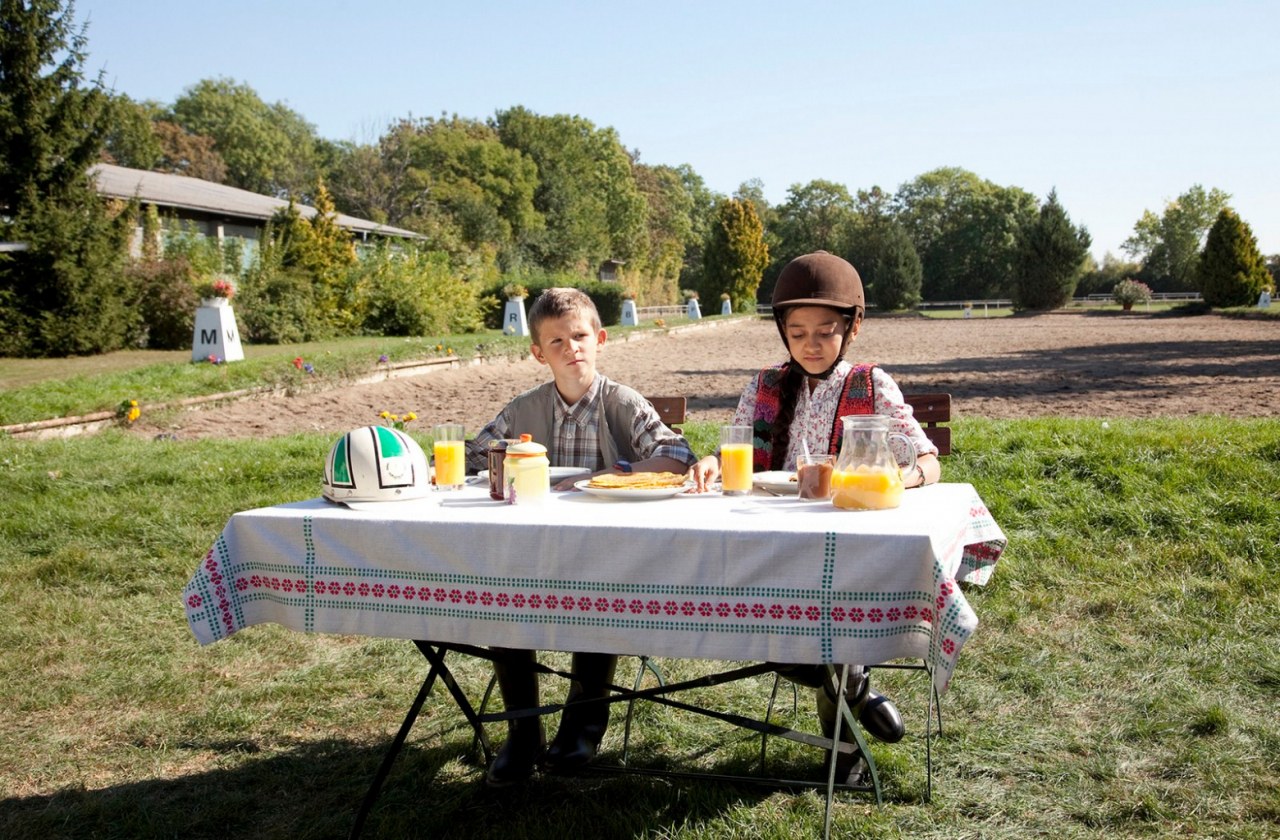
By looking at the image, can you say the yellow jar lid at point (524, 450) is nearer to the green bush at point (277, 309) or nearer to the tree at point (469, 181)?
the green bush at point (277, 309)

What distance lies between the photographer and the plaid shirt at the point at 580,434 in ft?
9.65

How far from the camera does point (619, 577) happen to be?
1.97m

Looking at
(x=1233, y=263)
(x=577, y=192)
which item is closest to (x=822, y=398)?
(x=1233, y=263)

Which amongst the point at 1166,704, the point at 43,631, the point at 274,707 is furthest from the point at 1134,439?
the point at 43,631

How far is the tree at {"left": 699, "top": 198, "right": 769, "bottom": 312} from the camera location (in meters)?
44.0

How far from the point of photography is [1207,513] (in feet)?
16.1

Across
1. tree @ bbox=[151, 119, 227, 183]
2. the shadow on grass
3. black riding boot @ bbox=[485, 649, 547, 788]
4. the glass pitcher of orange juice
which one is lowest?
the shadow on grass

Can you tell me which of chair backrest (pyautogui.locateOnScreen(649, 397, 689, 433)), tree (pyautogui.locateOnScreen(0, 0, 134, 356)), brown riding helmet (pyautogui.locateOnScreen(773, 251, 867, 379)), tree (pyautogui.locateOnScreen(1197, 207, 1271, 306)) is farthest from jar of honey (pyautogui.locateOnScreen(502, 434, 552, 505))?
tree (pyautogui.locateOnScreen(1197, 207, 1271, 306))

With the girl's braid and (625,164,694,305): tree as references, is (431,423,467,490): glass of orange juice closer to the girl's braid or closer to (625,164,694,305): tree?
the girl's braid

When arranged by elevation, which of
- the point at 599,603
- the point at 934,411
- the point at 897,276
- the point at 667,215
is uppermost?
the point at 667,215

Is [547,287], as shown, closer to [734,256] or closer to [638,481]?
[734,256]

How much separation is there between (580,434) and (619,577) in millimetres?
1062

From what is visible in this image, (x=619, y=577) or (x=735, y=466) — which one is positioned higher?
(x=735, y=466)

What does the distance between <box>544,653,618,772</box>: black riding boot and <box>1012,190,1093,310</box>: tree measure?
150ft
